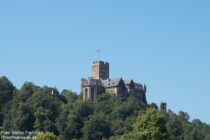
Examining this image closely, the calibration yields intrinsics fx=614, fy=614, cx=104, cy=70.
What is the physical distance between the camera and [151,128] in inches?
1969

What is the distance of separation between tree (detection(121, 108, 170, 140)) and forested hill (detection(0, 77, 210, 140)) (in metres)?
64.8

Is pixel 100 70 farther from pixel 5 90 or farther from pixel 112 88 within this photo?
pixel 5 90

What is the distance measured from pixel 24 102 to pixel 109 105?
22.9 metres

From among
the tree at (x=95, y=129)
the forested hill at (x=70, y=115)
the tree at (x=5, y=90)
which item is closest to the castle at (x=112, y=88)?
the forested hill at (x=70, y=115)

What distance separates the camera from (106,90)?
156 m

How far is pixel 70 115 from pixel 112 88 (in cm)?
2665

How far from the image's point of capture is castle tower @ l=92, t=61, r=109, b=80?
16525cm

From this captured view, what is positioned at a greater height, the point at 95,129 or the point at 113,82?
the point at 113,82

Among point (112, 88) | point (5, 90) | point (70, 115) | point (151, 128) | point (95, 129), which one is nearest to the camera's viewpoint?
point (151, 128)

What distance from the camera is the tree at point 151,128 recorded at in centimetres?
4953

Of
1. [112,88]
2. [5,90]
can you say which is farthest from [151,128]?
[112,88]

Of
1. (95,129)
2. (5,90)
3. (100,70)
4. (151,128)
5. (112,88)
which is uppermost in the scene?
(100,70)

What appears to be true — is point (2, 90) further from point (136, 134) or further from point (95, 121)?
point (136, 134)

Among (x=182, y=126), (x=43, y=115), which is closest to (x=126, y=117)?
(x=182, y=126)
